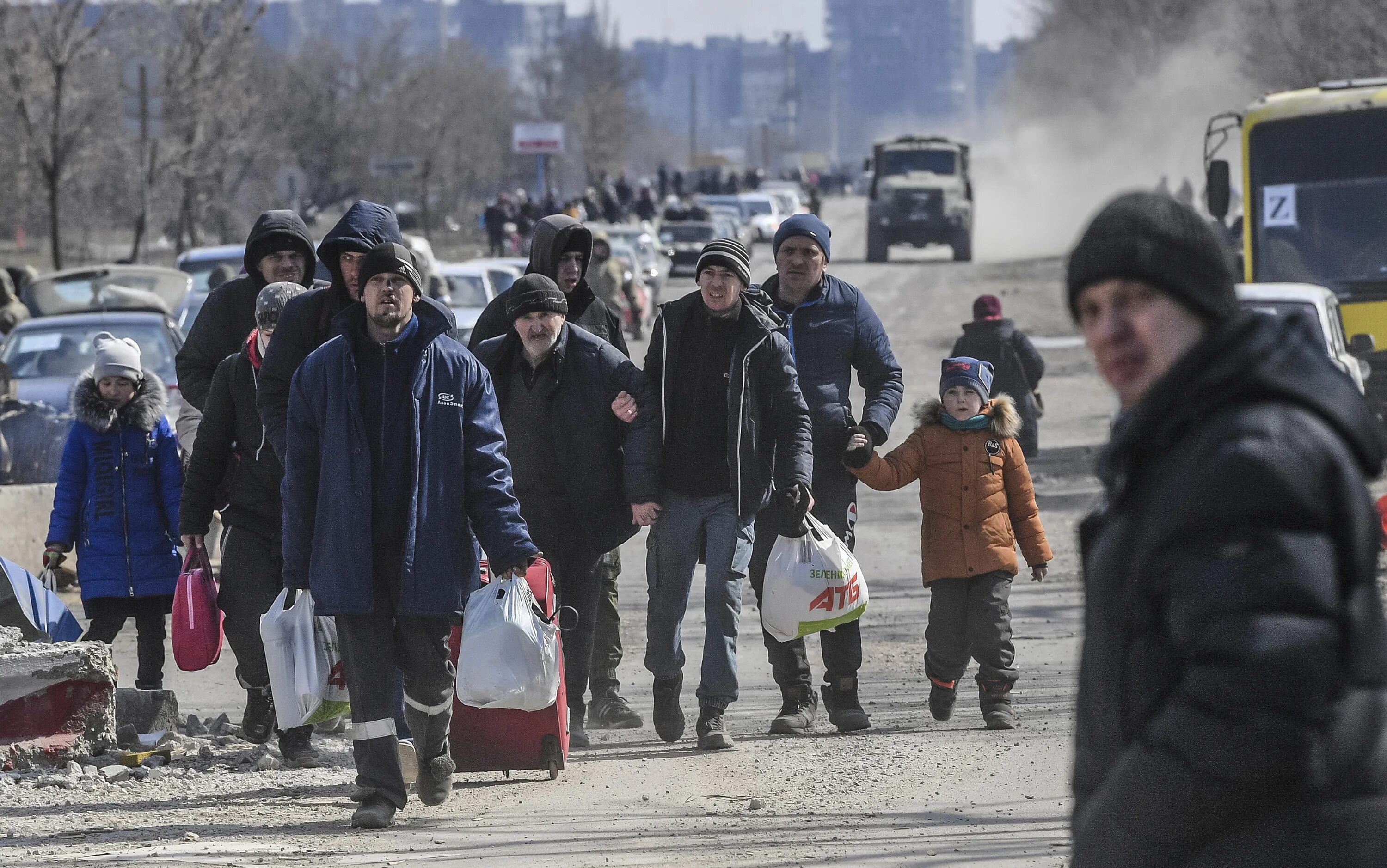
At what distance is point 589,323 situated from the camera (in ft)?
25.0

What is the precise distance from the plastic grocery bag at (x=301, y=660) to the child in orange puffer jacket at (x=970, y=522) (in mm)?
2183

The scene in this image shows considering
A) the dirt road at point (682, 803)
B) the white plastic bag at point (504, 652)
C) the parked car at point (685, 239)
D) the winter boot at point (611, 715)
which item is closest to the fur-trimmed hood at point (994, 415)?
the dirt road at point (682, 803)

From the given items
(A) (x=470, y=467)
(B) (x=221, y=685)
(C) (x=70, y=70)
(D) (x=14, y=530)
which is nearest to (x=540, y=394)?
(A) (x=470, y=467)

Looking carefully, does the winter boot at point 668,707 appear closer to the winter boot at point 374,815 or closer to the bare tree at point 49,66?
the winter boot at point 374,815

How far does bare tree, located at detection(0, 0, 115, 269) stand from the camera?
25516 millimetres

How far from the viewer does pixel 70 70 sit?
1173 inches

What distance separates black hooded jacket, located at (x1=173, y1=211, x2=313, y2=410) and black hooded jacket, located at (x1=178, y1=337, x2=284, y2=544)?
1.58 feet

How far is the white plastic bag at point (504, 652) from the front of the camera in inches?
229

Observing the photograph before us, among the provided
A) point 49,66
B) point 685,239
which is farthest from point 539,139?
point 49,66

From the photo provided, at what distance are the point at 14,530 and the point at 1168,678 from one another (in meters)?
10.4

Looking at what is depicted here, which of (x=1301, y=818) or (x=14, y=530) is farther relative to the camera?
(x=14, y=530)

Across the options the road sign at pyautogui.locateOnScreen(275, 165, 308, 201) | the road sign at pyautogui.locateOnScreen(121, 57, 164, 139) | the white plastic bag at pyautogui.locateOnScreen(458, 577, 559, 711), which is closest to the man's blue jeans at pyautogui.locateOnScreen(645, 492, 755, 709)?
the white plastic bag at pyautogui.locateOnScreen(458, 577, 559, 711)

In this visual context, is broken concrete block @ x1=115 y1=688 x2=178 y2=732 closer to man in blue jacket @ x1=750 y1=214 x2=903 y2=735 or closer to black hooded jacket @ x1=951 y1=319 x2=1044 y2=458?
man in blue jacket @ x1=750 y1=214 x2=903 y2=735

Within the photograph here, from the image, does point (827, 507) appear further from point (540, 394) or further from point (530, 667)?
point (530, 667)
